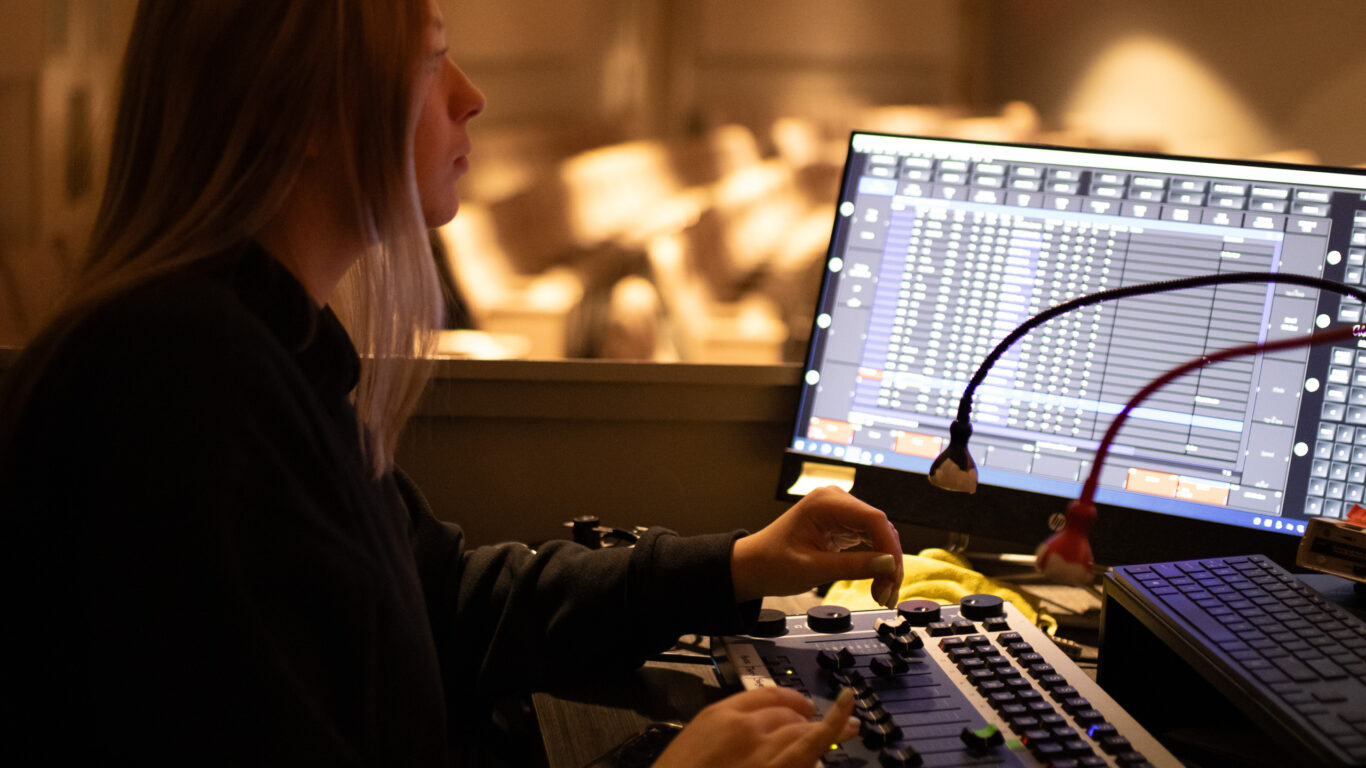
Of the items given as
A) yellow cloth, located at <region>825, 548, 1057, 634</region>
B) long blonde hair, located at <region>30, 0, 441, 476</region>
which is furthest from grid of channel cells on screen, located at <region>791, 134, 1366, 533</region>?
long blonde hair, located at <region>30, 0, 441, 476</region>

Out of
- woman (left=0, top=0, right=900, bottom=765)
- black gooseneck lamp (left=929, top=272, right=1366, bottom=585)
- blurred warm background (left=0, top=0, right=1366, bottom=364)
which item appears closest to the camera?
woman (left=0, top=0, right=900, bottom=765)

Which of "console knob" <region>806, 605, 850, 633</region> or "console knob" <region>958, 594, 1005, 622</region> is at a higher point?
"console knob" <region>958, 594, 1005, 622</region>

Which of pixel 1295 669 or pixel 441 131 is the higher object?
pixel 441 131

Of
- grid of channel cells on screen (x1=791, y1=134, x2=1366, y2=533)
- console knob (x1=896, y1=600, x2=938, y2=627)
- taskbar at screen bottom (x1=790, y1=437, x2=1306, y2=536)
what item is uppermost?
grid of channel cells on screen (x1=791, y1=134, x2=1366, y2=533)

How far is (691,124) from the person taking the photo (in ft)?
6.36

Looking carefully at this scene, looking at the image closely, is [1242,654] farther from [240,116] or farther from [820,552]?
[240,116]

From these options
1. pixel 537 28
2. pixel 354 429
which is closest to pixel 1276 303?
pixel 354 429

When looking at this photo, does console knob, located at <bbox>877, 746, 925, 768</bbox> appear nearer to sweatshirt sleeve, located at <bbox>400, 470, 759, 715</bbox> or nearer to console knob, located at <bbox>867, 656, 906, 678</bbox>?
console knob, located at <bbox>867, 656, 906, 678</bbox>

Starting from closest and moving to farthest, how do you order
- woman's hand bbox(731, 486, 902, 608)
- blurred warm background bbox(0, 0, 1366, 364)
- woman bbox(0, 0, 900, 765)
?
woman bbox(0, 0, 900, 765)
woman's hand bbox(731, 486, 902, 608)
blurred warm background bbox(0, 0, 1366, 364)

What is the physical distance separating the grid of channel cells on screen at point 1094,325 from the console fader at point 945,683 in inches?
10.7

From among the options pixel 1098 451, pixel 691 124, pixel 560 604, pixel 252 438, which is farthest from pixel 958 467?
pixel 691 124

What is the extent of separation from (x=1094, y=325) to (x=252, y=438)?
0.83 metres

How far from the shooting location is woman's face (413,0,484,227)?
742 millimetres

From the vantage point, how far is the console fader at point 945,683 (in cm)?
64
